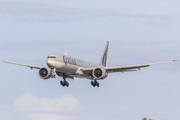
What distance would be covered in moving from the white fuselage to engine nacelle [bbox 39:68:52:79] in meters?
3.35

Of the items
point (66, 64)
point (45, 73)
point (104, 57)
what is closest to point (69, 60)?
point (66, 64)

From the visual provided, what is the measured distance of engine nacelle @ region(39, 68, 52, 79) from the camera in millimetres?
99556

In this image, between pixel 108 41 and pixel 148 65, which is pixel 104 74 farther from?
pixel 108 41

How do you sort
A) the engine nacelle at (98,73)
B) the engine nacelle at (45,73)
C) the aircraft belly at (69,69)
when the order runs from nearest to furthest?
the aircraft belly at (69,69) < the engine nacelle at (45,73) < the engine nacelle at (98,73)

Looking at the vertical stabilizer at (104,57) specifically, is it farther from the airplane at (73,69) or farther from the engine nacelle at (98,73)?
the engine nacelle at (98,73)

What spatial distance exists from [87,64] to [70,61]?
732 cm

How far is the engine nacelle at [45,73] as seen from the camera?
99.6 meters

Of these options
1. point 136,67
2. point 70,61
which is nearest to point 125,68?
point 136,67

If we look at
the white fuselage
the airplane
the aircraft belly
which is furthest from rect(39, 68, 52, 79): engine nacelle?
the aircraft belly

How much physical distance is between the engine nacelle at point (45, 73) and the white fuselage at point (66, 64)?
335 centimetres

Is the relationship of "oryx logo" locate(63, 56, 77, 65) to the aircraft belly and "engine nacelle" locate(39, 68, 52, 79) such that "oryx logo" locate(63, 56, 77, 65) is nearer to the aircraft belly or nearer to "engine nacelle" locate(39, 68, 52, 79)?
the aircraft belly

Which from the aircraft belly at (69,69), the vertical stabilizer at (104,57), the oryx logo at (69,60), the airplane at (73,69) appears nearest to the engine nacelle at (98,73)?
the airplane at (73,69)

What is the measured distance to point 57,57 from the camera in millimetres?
95250

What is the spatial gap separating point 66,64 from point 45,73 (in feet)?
19.3
